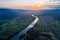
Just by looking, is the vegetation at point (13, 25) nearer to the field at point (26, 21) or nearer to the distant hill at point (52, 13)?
the field at point (26, 21)

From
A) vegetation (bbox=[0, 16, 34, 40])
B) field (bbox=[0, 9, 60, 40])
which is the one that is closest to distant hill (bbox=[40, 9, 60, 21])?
field (bbox=[0, 9, 60, 40])

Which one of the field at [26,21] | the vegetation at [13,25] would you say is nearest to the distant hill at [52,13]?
the field at [26,21]

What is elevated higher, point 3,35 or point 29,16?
point 29,16

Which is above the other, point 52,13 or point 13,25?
point 52,13

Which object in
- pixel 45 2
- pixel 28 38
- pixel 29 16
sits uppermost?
pixel 45 2

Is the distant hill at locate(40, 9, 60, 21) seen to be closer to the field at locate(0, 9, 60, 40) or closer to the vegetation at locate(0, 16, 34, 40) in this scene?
the field at locate(0, 9, 60, 40)

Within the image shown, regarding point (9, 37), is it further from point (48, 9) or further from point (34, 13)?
point (48, 9)

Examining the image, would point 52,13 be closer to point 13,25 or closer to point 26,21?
point 26,21

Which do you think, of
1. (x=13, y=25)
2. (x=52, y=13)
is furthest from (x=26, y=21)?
(x=52, y=13)

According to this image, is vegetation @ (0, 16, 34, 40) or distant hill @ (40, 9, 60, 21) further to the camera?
distant hill @ (40, 9, 60, 21)

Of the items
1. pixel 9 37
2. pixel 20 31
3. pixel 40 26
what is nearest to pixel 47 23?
pixel 40 26

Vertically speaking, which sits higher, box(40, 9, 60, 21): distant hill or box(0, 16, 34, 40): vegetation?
box(40, 9, 60, 21): distant hill
